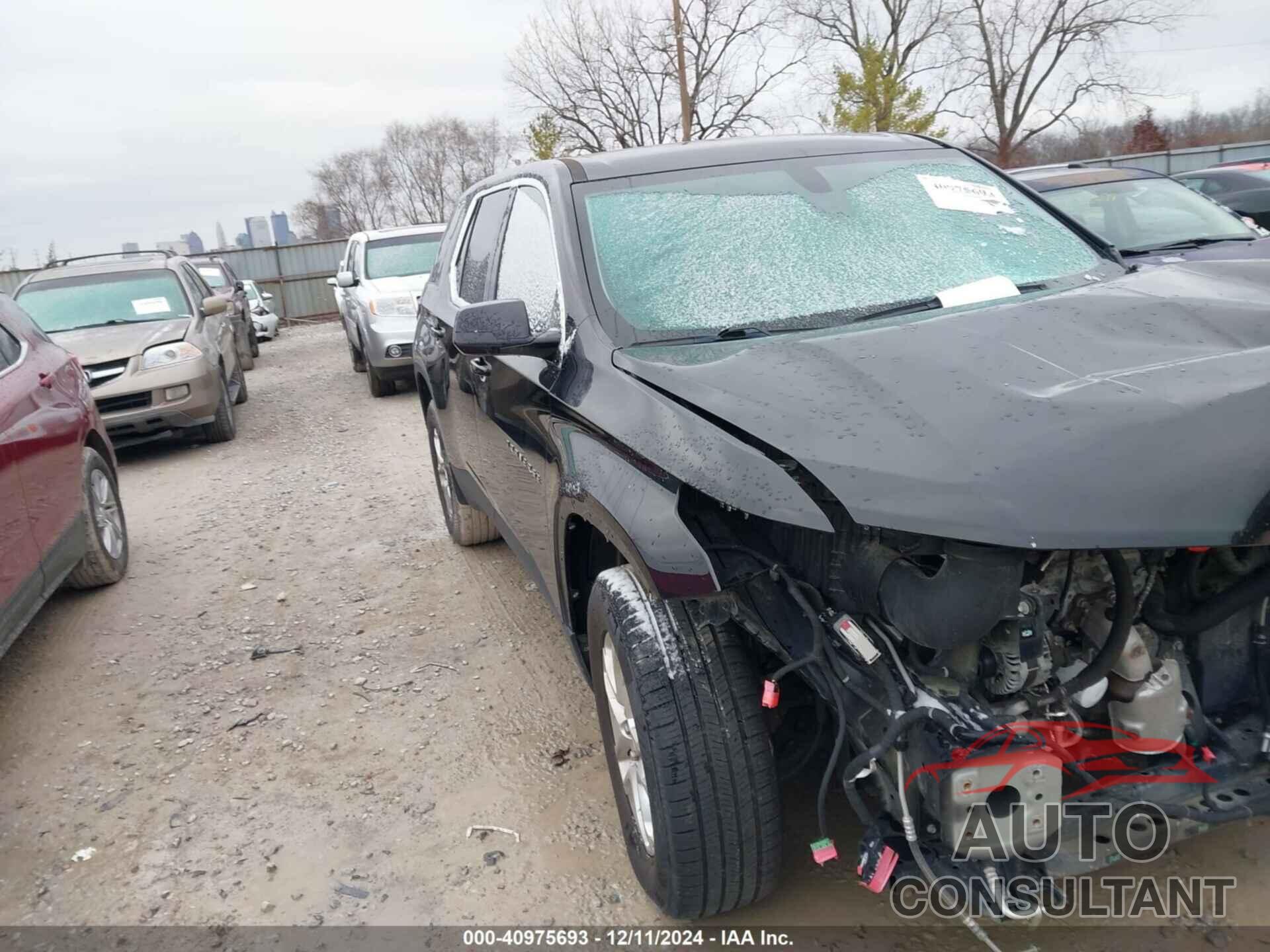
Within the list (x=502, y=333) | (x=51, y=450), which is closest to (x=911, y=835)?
(x=502, y=333)

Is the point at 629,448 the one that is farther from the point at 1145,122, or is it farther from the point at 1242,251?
the point at 1145,122

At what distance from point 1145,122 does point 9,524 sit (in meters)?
44.9

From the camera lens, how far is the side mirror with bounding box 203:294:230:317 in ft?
30.3

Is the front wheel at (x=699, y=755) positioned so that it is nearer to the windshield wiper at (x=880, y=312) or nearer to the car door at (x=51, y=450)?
the windshield wiper at (x=880, y=312)

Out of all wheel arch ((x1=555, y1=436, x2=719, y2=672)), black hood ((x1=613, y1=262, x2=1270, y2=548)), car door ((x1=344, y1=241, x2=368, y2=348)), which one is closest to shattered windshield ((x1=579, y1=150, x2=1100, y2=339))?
black hood ((x1=613, y1=262, x2=1270, y2=548))

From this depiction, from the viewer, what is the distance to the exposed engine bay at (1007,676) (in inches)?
75.7

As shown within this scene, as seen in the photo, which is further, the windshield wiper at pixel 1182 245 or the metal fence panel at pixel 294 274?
the metal fence panel at pixel 294 274

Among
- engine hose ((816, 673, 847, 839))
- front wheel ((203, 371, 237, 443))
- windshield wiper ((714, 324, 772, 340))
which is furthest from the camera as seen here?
front wheel ((203, 371, 237, 443))

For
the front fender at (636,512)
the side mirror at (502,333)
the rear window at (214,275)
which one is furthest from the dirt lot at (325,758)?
the rear window at (214,275)

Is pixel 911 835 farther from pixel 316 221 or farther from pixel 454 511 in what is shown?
pixel 316 221

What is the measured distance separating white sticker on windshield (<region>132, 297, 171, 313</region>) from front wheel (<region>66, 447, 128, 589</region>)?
4185 mm

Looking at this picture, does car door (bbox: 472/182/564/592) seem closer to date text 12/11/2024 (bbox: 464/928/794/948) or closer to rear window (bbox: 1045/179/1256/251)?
date text 12/11/2024 (bbox: 464/928/794/948)

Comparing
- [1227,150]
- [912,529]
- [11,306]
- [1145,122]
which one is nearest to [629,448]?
[912,529]

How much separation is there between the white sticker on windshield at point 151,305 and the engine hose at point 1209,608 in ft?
30.0
